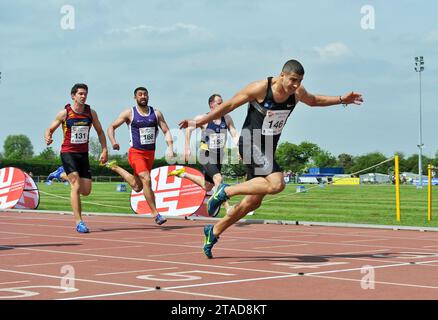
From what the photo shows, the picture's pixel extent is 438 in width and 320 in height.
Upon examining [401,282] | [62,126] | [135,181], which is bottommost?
[401,282]

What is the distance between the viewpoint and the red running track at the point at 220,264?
7.16 meters

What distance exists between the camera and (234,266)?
9.27 m

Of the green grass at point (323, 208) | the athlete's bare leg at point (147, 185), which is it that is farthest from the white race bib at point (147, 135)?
the green grass at point (323, 208)

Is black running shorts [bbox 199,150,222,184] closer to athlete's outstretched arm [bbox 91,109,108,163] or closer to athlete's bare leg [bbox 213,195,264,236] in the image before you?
athlete's outstretched arm [bbox 91,109,108,163]

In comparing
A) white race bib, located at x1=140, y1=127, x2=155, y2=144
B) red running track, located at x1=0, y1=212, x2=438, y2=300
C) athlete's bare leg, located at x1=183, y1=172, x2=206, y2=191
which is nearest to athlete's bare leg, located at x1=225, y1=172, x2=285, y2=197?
red running track, located at x1=0, y1=212, x2=438, y2=300

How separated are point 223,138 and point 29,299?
10.2 meters

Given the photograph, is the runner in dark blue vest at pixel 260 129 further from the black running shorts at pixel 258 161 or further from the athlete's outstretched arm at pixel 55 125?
the athlete's outstretched arm at pixel 55 125

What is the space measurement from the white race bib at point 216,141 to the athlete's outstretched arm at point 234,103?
642cm

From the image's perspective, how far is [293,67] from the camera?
383 inches

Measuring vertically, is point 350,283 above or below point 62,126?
below

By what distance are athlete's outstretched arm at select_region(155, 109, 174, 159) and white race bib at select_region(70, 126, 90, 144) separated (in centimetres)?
172
